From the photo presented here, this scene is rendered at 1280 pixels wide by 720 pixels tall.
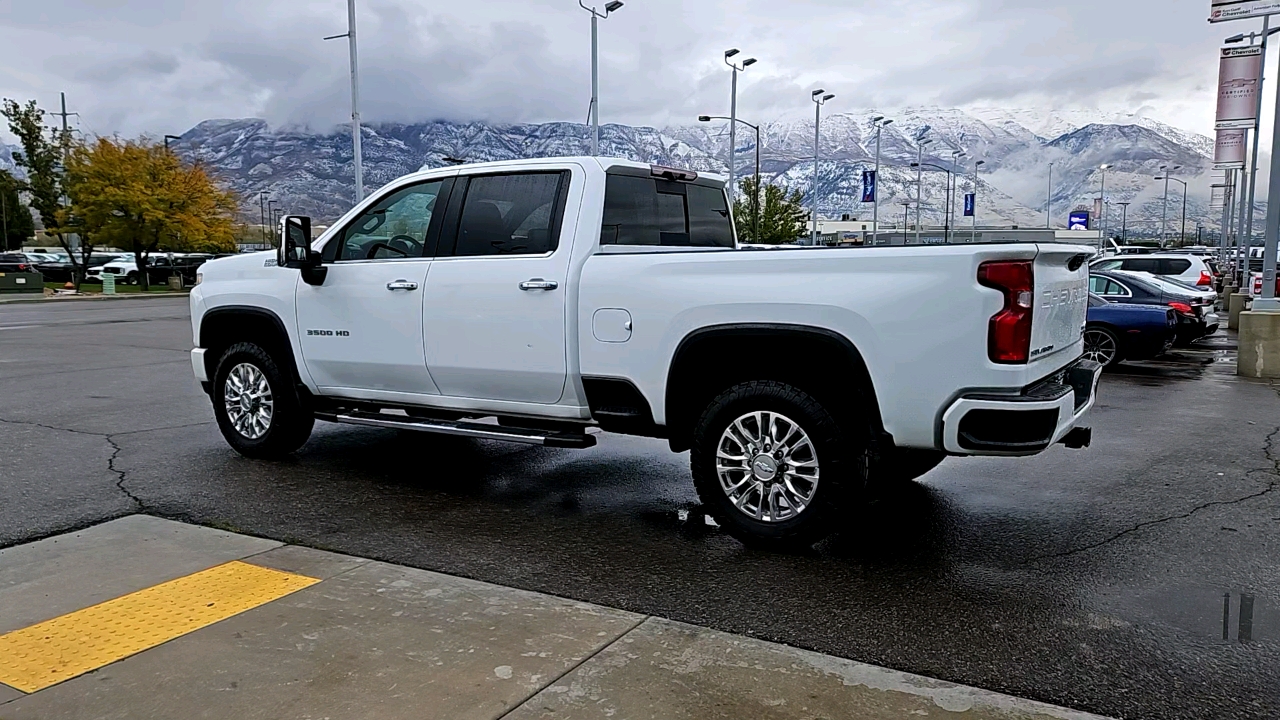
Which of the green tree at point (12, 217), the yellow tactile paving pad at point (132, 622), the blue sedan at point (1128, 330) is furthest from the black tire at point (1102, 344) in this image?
the green tree at point (12, 217)

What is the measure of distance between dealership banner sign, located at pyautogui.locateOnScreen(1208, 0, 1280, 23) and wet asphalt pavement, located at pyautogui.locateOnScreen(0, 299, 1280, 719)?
6.78 metres

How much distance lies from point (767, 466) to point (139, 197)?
43.8m

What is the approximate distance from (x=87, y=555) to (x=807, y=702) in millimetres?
3751

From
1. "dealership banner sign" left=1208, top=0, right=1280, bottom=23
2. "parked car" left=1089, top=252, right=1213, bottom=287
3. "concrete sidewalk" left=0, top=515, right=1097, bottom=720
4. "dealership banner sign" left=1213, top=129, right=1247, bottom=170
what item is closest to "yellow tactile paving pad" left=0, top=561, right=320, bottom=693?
"concrete sidewalk" left=0, top=515, right=1097, bottom=720

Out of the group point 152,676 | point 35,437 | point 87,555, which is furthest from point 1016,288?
point 35,437

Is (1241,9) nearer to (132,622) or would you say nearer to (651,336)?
(651,336)

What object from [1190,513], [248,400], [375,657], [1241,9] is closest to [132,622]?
[375,657]

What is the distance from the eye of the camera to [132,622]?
415 cm

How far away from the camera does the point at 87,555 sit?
16.5 feet

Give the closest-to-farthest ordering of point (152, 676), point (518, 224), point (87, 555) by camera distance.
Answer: point (152, 676) → point (87, 555) → point (518, 224)

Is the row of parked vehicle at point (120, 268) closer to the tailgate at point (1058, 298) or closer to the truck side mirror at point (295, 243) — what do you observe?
the truck side mirror at point (295, 243)

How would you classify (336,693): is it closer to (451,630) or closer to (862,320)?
(451,630)

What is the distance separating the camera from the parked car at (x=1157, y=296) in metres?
15.0

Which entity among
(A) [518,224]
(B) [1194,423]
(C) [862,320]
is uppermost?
(A) [518,224]
